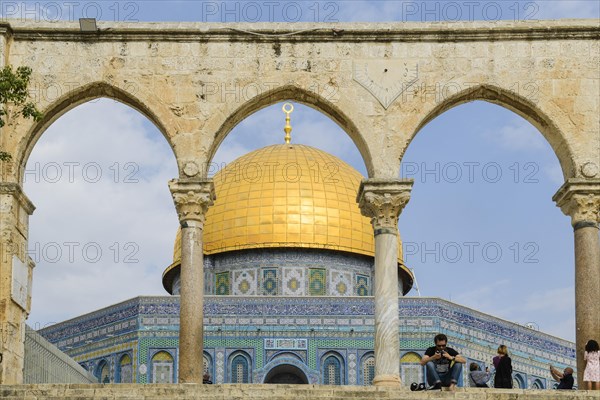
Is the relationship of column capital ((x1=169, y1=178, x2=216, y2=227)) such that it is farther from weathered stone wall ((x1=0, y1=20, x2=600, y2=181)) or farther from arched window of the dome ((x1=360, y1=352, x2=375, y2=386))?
arched window of the dome ((x1=360, y1=352, x2=375, y2=386))

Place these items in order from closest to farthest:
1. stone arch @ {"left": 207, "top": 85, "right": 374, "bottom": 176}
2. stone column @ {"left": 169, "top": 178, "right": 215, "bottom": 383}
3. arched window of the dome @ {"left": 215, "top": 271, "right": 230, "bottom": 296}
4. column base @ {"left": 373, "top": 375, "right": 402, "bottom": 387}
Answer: column base @ {"left": 373, "top": 375, "right": 402, "bottom": 387} → stone column @ {"left": 169, "top": 178, "right": 215, "bottom": 383} → stone arch @ {"left": 207, "top": 85, "right": 374, "bottom": 176} → arched window of the dome @ {"left": 215, "top": 271, "right": 230, "bottom": 296}

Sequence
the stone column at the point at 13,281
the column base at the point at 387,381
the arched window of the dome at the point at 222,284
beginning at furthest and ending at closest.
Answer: the arched window of the dome at the point at 222,284 → the stone column at the point at 13,281 → the column base at the point at 387,381

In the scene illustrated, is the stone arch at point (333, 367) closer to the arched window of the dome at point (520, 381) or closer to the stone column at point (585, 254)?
the arched window of the dome at point (520, 381)

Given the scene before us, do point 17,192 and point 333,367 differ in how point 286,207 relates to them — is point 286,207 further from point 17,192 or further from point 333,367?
point 17,192

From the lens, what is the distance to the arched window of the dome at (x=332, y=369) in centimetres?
3481

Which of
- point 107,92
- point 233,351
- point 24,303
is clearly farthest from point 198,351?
point 233,351

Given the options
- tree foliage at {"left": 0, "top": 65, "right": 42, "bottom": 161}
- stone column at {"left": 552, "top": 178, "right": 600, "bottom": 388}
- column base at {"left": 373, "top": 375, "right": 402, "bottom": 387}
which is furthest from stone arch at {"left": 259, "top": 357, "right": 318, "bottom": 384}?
tree foliage at {"left": 0, "top": 65, "right": 42, "bottom": 161}

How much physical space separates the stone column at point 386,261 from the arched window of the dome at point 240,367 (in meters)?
15.3

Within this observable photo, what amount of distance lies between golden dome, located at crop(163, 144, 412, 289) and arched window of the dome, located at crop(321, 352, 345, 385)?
3.71m

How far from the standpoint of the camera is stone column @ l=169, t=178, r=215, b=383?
18844 mm

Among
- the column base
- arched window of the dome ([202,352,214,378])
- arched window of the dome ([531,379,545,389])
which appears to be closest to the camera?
the column base

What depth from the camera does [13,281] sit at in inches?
765

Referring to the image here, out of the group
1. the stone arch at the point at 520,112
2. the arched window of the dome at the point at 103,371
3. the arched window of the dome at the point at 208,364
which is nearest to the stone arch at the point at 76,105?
the stone arch at the point at 520,112

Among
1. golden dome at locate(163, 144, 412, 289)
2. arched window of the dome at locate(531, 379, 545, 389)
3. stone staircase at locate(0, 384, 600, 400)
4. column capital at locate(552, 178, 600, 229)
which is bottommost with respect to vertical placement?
stone staircase at locate(0, 384, 600, 400)
